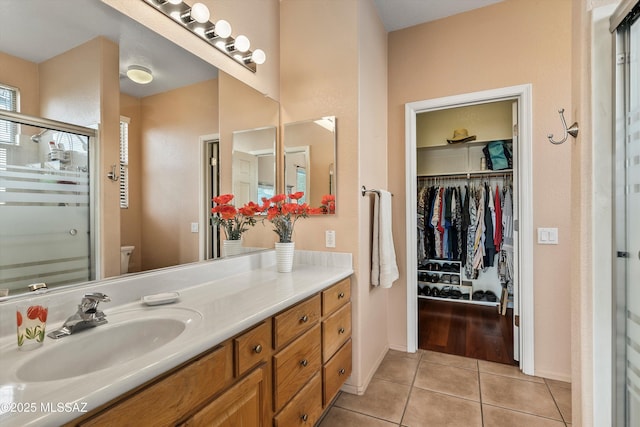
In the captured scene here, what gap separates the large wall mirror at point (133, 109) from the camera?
0.98 m

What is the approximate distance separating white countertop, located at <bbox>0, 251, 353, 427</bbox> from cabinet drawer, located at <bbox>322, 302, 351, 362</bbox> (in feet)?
0.72

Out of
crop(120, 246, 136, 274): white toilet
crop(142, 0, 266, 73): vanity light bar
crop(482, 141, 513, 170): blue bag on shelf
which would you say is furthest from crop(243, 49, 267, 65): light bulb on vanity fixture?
crop(482, 141, 513, 170): blue bag on shelf

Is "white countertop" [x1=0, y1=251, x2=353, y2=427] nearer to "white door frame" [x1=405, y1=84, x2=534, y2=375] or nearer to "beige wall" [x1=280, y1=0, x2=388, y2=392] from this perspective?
"beige wall" [x1=280, y1=0, x2=388, y2=392]

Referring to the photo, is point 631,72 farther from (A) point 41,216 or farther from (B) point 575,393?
(A) point 41,216

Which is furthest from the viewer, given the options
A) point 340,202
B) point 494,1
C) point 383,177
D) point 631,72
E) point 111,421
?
point 383,177

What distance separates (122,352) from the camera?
0.97 meters

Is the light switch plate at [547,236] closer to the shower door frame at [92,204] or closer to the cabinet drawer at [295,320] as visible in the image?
the cabinet drawer at [295,320]

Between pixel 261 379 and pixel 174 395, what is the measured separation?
0.39 m

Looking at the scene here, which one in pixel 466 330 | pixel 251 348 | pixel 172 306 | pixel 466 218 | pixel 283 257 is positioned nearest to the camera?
pixel 251 348

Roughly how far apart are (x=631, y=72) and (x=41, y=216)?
6.87 feet

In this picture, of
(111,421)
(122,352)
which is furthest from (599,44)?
(122,352)

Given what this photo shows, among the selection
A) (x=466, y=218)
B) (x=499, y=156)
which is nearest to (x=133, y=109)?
(x=466, y=218)

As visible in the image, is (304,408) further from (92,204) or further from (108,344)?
(92,204)

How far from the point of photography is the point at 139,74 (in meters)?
Answer: 1.32
